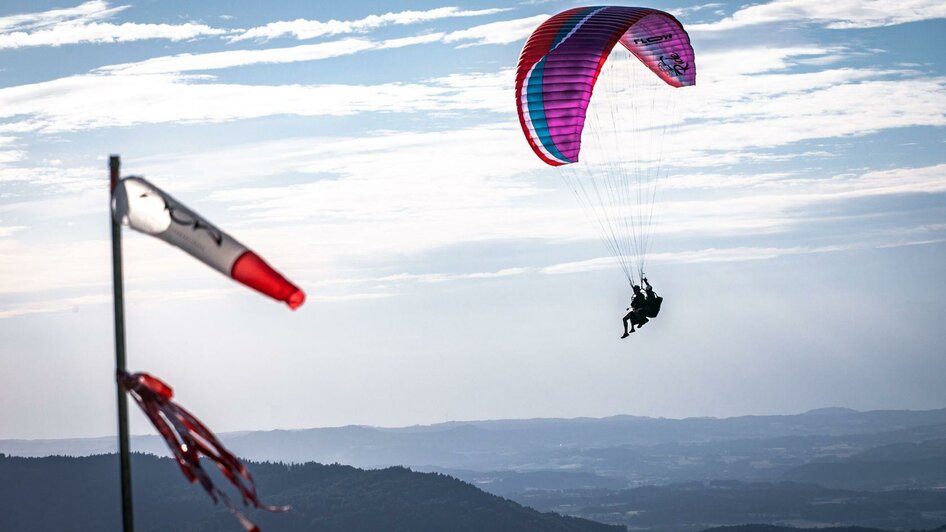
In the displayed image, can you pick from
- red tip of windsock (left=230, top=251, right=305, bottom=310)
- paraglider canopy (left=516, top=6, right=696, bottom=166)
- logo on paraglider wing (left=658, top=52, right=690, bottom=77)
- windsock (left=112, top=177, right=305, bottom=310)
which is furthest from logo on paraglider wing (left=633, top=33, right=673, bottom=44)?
red tip of windsock (left=230, top=251, right=305, bottom=310)

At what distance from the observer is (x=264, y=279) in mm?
14031

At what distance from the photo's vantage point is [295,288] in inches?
547

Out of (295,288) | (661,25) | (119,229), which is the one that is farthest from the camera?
(661,25)

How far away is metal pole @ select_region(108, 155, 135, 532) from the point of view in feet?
48.1

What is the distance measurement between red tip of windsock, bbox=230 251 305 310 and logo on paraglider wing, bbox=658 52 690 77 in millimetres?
47069

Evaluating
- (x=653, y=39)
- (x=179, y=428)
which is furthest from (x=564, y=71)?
(x=179, y=428)

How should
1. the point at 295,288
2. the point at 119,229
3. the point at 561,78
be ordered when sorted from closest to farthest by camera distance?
the point at 295,288
the point at 119,229
the point at 561,78

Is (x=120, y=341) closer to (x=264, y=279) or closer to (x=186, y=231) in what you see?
(x=186, y=231)

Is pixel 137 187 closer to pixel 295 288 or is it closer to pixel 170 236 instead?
pixel 170 236

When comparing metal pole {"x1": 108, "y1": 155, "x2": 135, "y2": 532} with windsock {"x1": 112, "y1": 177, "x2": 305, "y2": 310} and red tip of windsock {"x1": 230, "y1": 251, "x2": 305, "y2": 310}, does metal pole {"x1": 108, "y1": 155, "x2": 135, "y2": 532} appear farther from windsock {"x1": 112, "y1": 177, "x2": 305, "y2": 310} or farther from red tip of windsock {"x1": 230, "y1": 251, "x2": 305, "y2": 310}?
red tip of windsock {"x1": 230, "y1": 251, "x2": 305, "y2": 310}

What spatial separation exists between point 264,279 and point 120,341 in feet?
6.90

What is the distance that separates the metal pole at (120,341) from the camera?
1465 cm

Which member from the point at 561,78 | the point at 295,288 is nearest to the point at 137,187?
the point at 295,288

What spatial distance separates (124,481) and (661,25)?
4700 centimetres
